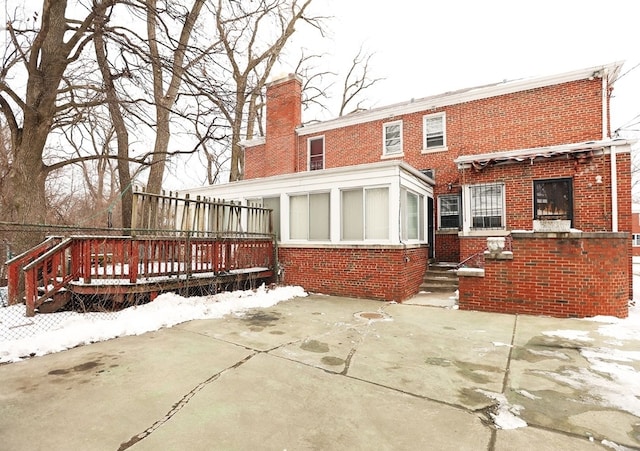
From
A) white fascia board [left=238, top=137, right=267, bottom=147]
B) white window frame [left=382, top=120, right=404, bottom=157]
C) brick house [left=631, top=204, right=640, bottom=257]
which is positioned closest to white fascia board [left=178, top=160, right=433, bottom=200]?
white window frame [left=382, top=120, right=404, bottom=157]

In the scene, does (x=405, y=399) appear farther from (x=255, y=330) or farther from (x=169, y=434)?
(x=255, y=330)

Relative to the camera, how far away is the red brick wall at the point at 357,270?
7676 mm


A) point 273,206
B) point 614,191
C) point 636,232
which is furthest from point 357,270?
point 636,232

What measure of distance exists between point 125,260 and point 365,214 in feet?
19.0

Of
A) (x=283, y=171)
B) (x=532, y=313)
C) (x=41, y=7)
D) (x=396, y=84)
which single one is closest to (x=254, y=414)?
(x=532, y=313)

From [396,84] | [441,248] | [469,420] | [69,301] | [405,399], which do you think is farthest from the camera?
[396,84]

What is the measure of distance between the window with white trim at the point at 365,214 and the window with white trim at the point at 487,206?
3315 mm

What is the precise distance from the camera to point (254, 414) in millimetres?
2615

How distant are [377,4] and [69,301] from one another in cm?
1253

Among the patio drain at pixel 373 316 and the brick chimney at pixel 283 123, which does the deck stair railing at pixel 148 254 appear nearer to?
the patio drain at pixel 373 316

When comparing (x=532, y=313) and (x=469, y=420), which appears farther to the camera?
(x=532, y=313)

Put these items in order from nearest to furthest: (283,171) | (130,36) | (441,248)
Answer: (130,36)
(441,248)
(283,171)

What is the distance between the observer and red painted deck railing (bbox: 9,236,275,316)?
17.8 feet

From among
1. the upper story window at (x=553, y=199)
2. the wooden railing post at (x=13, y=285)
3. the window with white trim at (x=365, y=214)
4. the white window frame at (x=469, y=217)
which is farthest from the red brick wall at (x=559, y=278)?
the wooden railing post at (x=13, y=285)
